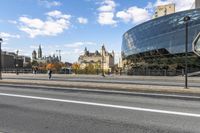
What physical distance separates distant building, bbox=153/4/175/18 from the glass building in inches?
2066

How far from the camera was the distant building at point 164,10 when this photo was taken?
150488 millimetres

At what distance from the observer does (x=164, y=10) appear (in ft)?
503

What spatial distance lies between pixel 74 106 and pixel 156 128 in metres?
4.79

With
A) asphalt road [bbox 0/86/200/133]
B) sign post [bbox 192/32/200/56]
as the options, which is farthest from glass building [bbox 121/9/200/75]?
asphalt road [bbox 0/86/200/133]

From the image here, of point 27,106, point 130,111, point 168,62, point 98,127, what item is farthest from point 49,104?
point 168,62

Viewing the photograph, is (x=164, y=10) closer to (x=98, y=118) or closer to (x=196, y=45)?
(x=196, y=45)

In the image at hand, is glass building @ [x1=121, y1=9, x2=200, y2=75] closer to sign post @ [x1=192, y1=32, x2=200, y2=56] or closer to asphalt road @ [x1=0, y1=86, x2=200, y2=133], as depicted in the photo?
sign post @ [x1=192, y1=32, x2=200, y2=56]

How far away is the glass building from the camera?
2840 inches

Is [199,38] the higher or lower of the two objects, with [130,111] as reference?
higher

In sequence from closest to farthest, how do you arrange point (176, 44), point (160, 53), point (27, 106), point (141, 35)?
point (27, 106) < point (176, 44) < point (160, 53) < point (141, 35)

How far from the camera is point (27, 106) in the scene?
13.0 meters

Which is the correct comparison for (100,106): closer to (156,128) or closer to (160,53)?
(156,128)

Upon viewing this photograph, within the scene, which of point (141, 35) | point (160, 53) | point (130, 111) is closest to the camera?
point (130, 111)

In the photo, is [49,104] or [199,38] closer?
[49,104]
